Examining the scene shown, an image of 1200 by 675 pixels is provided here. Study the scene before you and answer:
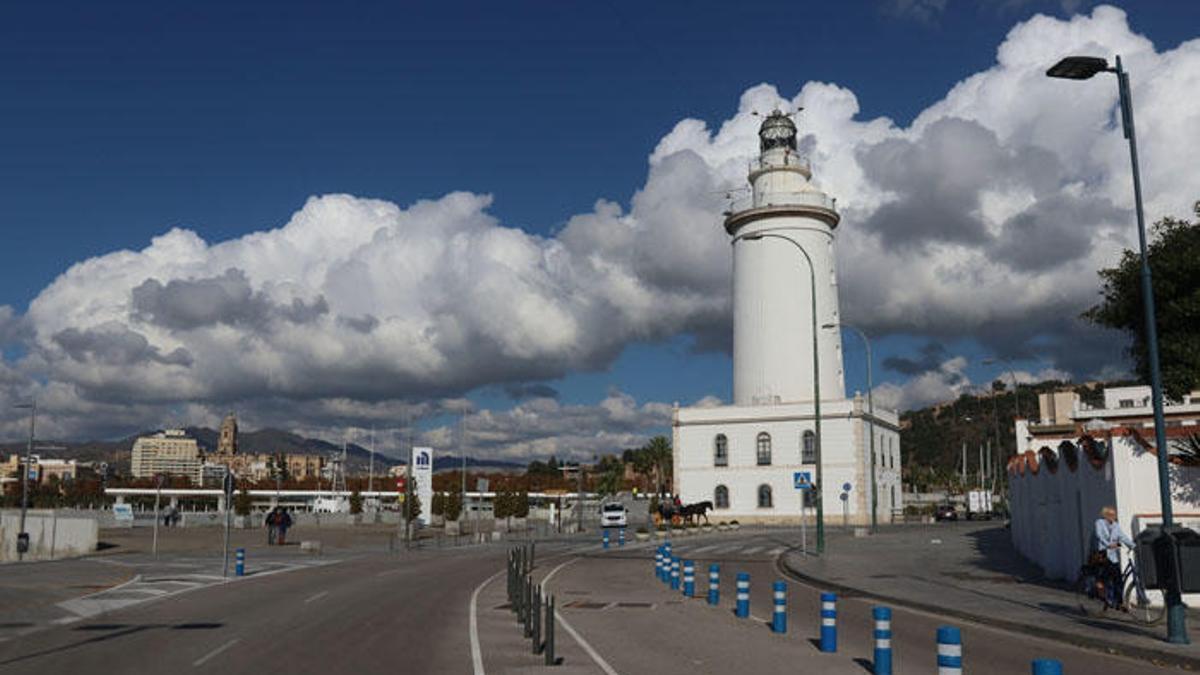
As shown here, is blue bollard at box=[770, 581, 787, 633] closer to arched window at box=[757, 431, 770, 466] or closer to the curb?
the curb

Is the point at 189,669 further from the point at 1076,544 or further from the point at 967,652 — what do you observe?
the point at 1076,544

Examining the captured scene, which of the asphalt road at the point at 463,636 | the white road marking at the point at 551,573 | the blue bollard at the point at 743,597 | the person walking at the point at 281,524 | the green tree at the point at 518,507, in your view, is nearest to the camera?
the asphalt road at the point at 463,636

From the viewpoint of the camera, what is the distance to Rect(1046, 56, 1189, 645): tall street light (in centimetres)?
1328

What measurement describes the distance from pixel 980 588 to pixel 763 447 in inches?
2013

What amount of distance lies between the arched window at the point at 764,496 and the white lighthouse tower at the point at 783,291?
20.0 feet

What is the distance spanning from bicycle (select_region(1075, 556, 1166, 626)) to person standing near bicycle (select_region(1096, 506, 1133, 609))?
88 mm

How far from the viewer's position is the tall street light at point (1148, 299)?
523 inches

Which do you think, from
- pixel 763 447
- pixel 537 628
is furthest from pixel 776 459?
pixel 537 628

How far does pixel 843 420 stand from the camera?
70.6m

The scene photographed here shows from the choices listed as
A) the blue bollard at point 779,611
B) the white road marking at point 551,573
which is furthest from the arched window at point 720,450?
the blue bollard at point 779,611

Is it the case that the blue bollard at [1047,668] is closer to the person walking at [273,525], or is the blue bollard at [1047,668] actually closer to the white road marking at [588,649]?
the white road marking at [588,649]

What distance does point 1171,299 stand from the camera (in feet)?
90.4

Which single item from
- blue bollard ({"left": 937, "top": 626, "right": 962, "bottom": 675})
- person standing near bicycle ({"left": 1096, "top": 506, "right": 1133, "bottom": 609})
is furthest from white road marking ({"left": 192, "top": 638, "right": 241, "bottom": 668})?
person standing near bicycle ({"left": 1096, "top": 506, "right": 1133, "bottom": 609})

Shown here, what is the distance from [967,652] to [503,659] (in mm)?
6196
